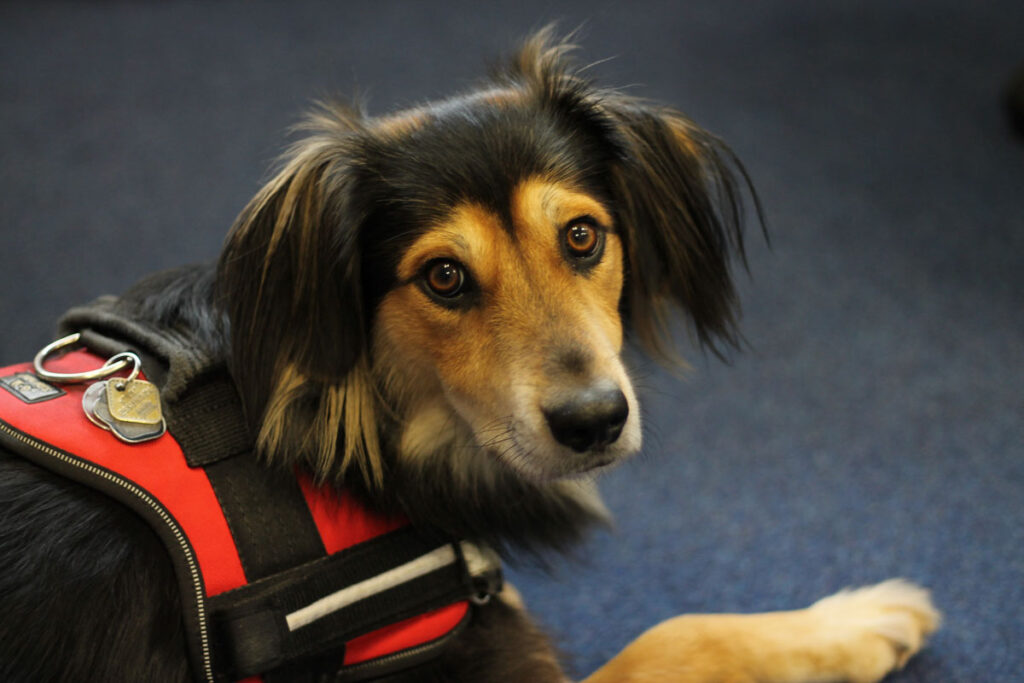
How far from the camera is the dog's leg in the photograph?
58.9 inches

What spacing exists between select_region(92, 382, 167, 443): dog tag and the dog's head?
0.42 feet

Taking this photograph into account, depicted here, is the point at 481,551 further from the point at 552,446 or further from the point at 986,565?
the point at 986,565

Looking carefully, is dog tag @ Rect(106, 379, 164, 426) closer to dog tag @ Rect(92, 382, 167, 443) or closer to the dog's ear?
dog tag @ Rect(92, 382, 167, 443)

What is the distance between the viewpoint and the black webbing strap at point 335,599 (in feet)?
4.08

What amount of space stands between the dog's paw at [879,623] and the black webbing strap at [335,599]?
67 cm

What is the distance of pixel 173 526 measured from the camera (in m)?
1.22

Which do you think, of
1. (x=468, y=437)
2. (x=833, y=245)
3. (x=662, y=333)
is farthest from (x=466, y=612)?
(x=833, y=245)

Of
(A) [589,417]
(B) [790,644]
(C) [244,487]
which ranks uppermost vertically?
(A) [589,417]

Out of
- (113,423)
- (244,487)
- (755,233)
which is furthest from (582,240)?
(755,233)

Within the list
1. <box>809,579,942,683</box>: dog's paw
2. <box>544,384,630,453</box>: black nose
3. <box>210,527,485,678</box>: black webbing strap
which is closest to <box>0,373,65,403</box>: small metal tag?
<box>210,527,485,678</box>: black webbing strap

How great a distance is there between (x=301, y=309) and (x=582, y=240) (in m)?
0.42

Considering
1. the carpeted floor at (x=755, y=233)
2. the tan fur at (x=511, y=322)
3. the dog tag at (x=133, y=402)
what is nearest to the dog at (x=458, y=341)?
the tan fur at (x=511, y=322)

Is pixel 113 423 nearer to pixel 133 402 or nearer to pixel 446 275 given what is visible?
pixel 133 402

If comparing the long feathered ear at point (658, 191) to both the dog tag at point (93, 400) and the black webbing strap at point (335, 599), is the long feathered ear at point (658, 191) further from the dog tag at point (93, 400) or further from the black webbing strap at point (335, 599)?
the dog tag at point (93, 400)
